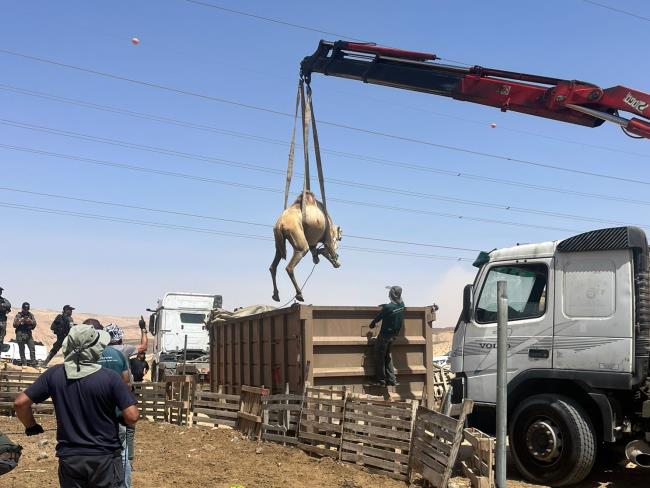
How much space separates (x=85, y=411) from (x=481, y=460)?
4.09 m

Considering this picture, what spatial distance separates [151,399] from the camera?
1422 centimetres

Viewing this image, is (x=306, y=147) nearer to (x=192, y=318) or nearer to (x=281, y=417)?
(x=281, y=417)

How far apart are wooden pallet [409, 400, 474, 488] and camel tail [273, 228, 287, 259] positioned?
410 cm

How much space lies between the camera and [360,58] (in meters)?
11.8

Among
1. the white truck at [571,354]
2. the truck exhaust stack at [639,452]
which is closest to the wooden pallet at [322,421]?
the white truck at [571,354]

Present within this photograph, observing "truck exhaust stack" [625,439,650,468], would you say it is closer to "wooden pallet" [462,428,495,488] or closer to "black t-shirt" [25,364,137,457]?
"wooden pallet" [462,428,495,488]

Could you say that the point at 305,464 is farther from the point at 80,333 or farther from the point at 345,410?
the point at 80,333

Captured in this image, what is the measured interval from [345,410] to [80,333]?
16.8 feet

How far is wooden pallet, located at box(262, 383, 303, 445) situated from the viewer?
9867 mm

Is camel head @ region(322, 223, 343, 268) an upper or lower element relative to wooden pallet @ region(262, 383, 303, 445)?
upper

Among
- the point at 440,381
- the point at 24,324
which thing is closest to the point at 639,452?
the point at 440,381

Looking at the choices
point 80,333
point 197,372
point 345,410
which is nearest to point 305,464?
point 345,410

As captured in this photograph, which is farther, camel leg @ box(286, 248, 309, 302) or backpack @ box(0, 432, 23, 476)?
camel leg @ box(286, 248, 309, 302)

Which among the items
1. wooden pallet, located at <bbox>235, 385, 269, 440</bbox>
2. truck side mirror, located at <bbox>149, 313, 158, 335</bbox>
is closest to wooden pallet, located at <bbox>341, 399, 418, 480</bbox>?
wooden pallet, located at <bbox>235, 385, 269, 440</bbox>
